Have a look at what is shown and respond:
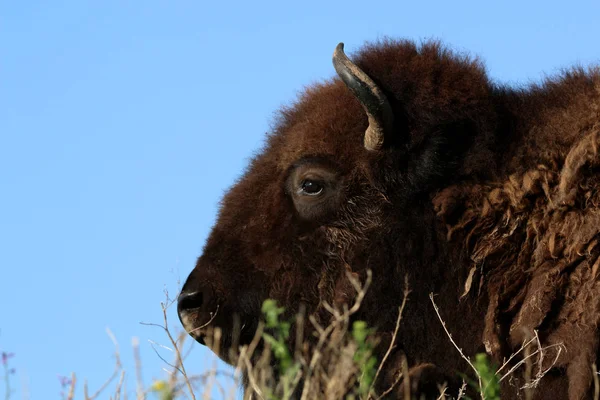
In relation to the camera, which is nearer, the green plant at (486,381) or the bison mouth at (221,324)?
the green plant at (486,381)

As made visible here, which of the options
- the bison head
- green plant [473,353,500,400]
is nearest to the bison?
the bison head

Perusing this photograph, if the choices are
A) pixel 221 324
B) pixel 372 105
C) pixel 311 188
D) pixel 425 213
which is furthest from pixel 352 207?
pixel 221 324

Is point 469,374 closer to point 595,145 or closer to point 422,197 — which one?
point 422,197

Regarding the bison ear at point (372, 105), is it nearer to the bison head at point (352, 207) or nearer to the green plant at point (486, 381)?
the bison head at point (352, 207)

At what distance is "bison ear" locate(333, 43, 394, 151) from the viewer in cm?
630

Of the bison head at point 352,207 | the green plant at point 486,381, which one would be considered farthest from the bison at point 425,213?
the green plant at point 486,381

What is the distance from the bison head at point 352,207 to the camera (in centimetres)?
624

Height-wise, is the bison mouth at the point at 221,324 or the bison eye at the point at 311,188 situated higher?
the bison eye at the point at 311,188

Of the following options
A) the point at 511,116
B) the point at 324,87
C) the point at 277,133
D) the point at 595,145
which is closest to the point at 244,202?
the point at 277,133

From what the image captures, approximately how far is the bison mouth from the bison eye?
0.84 meters

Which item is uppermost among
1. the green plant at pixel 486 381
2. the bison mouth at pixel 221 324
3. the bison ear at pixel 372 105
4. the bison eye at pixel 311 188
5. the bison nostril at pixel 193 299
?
the bison ear at pixel 372 105

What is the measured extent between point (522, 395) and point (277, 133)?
2.36 m

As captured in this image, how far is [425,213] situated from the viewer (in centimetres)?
628

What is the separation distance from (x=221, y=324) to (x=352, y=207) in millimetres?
1053
